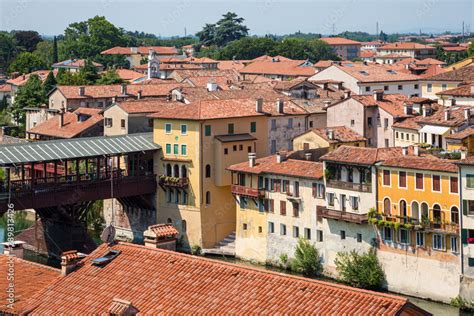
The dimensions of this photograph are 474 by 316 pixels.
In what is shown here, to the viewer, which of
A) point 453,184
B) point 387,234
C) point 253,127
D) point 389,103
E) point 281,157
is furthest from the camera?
point 389,103

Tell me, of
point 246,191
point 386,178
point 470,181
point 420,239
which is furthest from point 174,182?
point 470,181

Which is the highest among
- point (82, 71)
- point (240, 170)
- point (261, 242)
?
point (82, 71)

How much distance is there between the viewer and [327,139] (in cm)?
5372

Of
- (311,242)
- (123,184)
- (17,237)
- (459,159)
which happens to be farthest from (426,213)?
(17,237)

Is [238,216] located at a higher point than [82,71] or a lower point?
lower

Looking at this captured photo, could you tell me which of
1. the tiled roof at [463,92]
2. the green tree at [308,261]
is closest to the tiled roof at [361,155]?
the green tree at [308,261]

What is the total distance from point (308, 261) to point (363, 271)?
358 cm

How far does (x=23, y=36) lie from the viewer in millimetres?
163000

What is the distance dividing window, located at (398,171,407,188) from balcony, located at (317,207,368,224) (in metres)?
2.31

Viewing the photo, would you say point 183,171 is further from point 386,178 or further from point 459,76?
point 459,76

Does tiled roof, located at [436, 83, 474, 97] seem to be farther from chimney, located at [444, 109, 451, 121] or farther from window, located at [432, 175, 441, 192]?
window, located at [432, 175, 441, 192]

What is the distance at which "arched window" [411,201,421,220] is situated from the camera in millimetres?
42812

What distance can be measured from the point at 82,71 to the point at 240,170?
5823cm

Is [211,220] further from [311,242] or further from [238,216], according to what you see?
[311,242]
